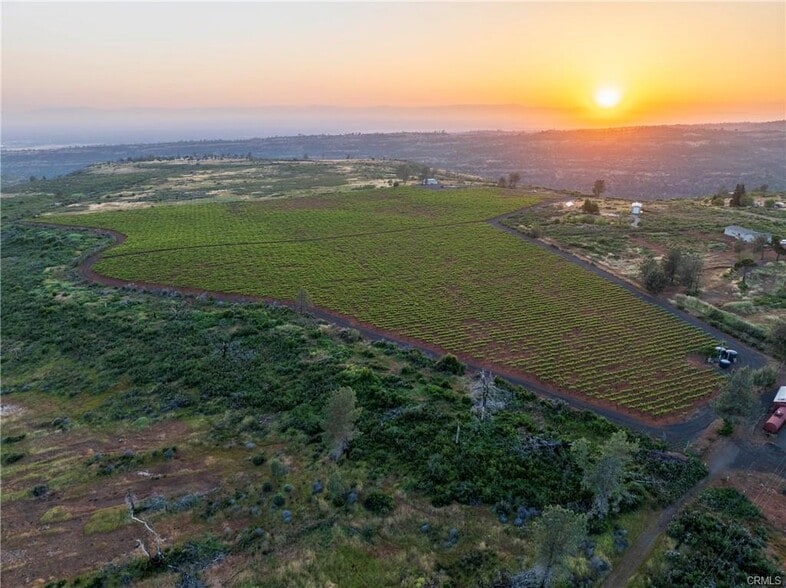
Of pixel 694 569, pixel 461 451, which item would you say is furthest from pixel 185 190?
pixel 694 569

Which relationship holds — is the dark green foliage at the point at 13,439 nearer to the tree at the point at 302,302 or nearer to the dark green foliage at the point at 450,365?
the tree at the point at 302,302

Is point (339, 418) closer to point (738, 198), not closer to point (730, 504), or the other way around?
point (730, 504)

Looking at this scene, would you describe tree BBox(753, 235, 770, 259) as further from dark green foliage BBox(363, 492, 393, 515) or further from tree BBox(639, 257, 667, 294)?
dark green foliage BBox(363, 492, 393, 515)

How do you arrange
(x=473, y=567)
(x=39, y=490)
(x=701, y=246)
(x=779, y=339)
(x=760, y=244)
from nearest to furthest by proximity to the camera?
(x=473, y=567) → (x=39, y=490) → (x=779, y=339) → (x=760, y=244) → (x=701, y=246)

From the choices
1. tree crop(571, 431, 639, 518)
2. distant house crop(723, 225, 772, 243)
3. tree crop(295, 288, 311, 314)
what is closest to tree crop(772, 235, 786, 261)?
distant house crop(723, 225, 772, 243)

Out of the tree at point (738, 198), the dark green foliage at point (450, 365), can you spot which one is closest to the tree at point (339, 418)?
the dark green foliage at point (450, 365)

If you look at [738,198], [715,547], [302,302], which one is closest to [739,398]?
[715,547]

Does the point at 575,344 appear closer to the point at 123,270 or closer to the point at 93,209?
the point at 123,270
